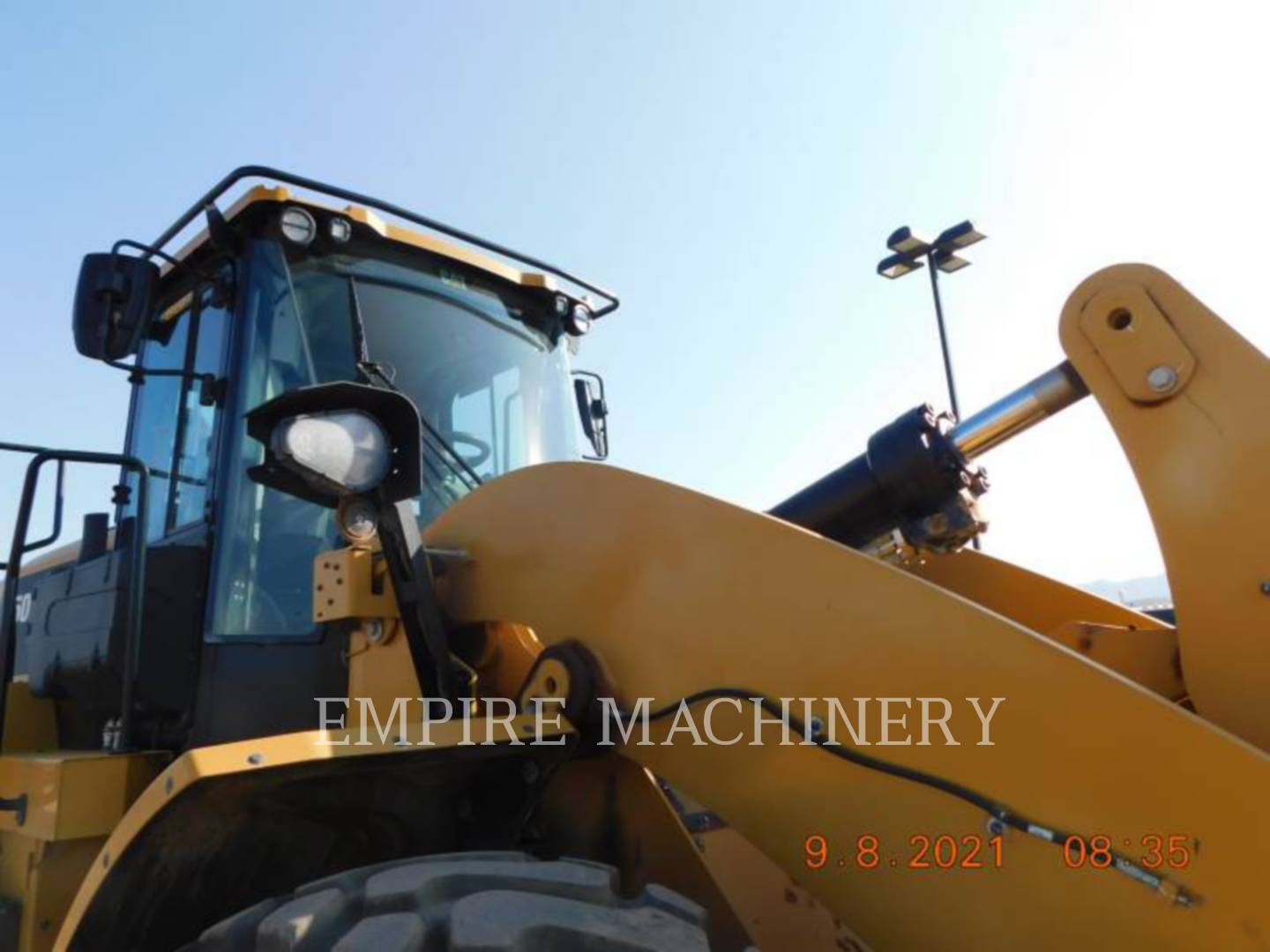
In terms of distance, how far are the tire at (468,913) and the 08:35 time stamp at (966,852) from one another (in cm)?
26

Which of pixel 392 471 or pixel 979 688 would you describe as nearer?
pixel 979 688

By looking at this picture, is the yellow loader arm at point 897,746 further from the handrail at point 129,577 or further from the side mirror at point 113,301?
the side mirror at point 113,301

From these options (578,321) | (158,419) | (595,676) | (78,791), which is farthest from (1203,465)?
(158,419)

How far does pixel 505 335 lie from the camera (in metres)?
3.61

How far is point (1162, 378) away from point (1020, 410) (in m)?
0.37

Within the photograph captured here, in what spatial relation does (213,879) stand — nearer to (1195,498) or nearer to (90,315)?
(90,315)

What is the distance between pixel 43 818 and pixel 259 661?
2.21ft

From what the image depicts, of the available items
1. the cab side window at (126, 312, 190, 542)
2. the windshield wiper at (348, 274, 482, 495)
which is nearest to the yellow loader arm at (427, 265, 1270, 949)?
the windshield wiper at (348, 274, 482, 495)

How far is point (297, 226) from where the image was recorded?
120 inches

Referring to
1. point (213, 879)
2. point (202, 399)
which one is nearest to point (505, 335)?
point (202, 399)

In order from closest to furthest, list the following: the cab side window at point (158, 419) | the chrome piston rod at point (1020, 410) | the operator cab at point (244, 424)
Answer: the chrome piston rod at point (1020, 410) → the operator cab at point (244, 424) → the cab side window at point (158, 419)

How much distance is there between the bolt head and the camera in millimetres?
1979

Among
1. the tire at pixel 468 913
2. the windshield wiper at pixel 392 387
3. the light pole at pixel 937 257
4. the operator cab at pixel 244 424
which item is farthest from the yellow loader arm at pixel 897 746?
the light pole at pixel 937 257

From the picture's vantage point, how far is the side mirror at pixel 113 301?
9.93 ft
